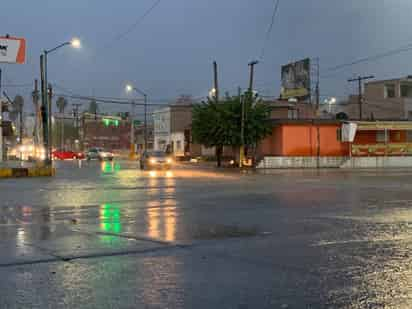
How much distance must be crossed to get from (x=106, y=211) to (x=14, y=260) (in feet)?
25.0

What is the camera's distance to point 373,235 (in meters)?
12.0

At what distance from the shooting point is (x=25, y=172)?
122 feet

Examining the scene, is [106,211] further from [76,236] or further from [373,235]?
[373,235]

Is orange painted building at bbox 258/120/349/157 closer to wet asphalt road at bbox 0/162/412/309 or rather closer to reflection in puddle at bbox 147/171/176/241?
reflection in puddle at bbox 147/171/176/241

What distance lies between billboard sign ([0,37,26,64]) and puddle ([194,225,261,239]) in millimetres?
23803

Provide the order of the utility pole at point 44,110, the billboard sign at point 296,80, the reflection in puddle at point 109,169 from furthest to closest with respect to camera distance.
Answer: the billboard sign at point 296,80 → the reflection in puddle at point 109,169 → the utility pole at point 44,110

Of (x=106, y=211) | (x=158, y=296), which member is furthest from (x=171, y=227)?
(x=158, y=296)

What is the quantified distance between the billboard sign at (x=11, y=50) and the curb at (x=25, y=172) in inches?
277

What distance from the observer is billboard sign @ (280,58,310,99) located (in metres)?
76.8

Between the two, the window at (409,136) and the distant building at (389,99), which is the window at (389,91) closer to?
the distant building at (389,99)

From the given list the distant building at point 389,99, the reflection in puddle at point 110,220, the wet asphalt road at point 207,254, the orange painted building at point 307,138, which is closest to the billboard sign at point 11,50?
the wet asphalt road at point 207,254

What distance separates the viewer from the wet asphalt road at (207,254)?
7.08 m

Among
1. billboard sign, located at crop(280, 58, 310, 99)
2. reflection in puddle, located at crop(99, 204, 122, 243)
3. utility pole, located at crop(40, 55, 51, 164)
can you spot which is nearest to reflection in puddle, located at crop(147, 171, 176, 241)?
reflection in puddle, located at crop(99, 204, 122, 243)

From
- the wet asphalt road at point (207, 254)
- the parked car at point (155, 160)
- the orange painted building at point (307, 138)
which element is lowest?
the wet asphalt road at point (207, 254)
